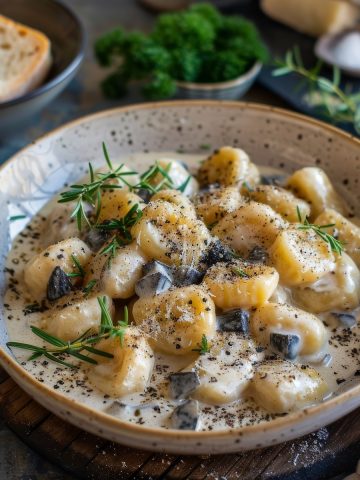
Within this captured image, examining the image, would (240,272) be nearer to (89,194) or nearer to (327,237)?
(327,237)

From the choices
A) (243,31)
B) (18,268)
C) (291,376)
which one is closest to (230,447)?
(291,376)

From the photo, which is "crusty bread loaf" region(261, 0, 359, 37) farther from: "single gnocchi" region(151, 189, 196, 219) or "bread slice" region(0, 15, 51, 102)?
"single gnocchi" region(151, 189, 196, 219)

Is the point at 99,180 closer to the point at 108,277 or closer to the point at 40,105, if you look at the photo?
the point at 108,277

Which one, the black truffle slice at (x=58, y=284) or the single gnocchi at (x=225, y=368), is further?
the black truffle slice at (x=58, y=284)

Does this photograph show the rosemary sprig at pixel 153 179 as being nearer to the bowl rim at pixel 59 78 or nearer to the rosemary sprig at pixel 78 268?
the rosemary sprig at pixel 78 268

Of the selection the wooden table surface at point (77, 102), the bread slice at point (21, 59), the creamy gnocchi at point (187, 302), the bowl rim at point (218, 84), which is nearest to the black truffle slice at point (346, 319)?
the creamy gnocchi at point (187, 302)

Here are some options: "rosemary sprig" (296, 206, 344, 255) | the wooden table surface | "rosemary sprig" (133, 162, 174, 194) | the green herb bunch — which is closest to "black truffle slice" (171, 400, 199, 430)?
the wooden table surface
